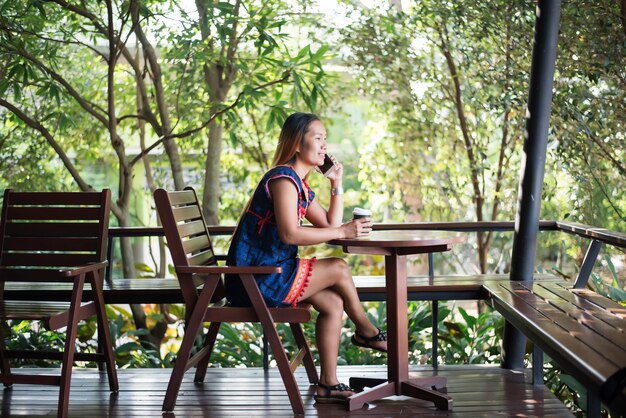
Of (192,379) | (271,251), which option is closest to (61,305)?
(192,379)

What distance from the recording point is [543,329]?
2.80m

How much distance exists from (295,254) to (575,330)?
128cm

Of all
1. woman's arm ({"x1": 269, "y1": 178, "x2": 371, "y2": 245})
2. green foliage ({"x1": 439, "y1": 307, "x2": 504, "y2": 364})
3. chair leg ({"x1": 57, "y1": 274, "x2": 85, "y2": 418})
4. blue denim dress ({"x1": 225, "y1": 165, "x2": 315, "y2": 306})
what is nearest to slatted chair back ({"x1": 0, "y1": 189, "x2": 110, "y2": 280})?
chair leg ({"x1": 57, "y1": 274, "x2": 85, "y2": 418})

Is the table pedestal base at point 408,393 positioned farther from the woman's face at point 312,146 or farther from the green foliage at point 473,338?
the green foliage at point 473,338

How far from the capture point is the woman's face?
3.52 m

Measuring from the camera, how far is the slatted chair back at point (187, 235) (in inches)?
137

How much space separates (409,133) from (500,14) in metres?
1.96

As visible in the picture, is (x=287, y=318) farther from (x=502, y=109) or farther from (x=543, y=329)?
(x=502, y=109)

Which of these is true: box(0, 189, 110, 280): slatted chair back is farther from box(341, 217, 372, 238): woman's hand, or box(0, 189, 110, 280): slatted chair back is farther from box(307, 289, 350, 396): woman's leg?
box(341, 217, 372, 238): woman's hand

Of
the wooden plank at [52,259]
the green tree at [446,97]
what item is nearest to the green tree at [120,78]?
the green tree at [446,97]

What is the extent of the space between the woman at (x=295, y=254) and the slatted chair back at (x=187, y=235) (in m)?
0.19

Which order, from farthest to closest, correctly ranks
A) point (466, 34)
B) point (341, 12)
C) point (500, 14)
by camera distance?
point (341, 12) → point (466, 34) → point (500, 14)

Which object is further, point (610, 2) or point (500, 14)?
point (500, 14)

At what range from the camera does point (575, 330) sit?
2.78 meters
